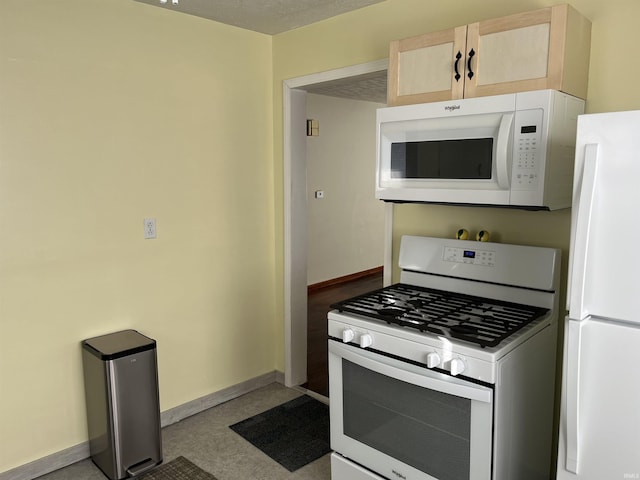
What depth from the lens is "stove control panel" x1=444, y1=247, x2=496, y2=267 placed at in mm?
2346

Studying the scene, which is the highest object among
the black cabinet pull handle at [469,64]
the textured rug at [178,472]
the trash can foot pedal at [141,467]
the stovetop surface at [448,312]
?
the black cabinet pull handle at [469,64]

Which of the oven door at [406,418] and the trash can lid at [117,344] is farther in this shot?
the trash can lid at [117,344]

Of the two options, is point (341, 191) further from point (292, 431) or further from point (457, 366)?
point (457, 366)

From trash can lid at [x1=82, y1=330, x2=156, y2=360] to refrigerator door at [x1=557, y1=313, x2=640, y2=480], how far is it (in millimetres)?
1941

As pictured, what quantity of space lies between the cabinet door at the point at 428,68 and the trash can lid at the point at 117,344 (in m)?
1.72

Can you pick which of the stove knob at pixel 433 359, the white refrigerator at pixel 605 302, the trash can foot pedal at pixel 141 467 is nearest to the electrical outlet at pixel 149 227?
the trash can foot pedal at pixel 141 467

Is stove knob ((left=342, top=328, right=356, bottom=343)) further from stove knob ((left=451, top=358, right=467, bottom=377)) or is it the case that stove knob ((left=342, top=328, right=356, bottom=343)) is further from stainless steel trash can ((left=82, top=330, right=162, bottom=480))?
stainless steel trash can ((left=82, top=330, right=162, bottom=480))

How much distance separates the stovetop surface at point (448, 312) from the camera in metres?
1.91

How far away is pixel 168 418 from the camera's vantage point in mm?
3094

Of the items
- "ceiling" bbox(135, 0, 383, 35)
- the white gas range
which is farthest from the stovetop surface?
"ceiling" bbox(135, 0, 383, 35)

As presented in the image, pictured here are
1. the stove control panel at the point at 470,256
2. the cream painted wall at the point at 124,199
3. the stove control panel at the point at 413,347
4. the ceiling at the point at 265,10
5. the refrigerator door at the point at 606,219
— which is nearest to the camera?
the refrigerator door at the point at 606,219

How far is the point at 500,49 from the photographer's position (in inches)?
78.8

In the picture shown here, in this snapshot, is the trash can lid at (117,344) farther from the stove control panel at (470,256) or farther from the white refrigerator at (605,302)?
the white refrigerator at (605,302)

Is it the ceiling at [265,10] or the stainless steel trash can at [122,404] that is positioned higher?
the ceiling at [265,10]
